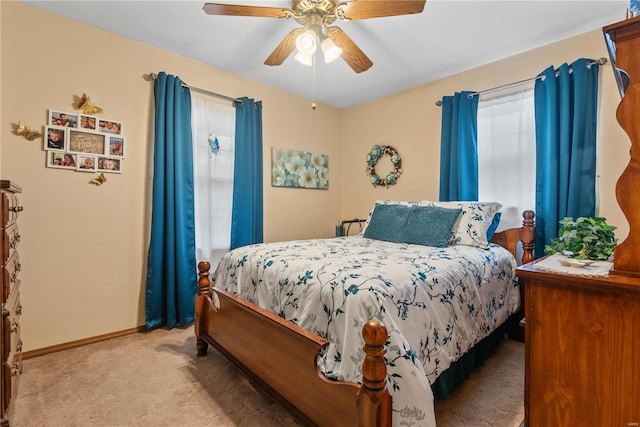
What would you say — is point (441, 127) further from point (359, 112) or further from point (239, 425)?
point (239, 425)

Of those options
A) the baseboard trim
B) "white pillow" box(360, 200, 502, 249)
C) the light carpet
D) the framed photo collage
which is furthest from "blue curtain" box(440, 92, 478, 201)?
the baseboard trim

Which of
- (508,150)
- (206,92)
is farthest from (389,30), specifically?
(206,92)

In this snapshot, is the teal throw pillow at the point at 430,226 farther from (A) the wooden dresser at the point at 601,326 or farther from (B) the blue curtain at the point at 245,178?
(B) the blue curtain at the point at 245,178

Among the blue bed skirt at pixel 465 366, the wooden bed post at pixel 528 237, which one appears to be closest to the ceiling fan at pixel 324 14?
the wooden bed post at pixel 528 237

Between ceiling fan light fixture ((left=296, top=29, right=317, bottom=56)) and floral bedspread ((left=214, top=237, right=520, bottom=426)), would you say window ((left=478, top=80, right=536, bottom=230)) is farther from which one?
ceiling fan light fixture ((left=296, top=29, right=317, bottom=56))

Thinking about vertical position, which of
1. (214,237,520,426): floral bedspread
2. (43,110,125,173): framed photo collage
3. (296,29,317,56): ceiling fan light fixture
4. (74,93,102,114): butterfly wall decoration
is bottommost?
(214,237,520,426): floral bedspread

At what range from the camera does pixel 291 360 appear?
137 centimetres

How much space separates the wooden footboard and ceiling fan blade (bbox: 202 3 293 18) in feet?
5.11

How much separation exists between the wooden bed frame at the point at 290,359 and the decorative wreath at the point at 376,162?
7.67ft

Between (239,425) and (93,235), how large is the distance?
185 cm

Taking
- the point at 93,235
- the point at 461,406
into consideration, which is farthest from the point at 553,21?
the point at 93,235

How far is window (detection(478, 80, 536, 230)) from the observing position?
8.40 feet

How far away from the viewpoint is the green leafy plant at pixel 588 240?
55.1 inches

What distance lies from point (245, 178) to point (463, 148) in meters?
2.14
